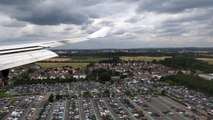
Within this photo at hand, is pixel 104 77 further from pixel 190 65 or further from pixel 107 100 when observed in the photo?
pixel 190 65

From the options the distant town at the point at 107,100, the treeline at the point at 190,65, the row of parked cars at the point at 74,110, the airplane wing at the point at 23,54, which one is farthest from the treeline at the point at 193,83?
the airplane wing at the point at 23,54

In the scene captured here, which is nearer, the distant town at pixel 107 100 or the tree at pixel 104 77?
the distant town at pixel 107 100

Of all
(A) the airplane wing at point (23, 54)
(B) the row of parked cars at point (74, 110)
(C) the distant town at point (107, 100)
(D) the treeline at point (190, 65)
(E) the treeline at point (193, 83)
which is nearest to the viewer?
(A) the airplane wing at point (23, 54)

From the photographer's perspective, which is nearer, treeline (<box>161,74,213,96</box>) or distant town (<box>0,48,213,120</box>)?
distant town (<box>0,48,213,120</box>)

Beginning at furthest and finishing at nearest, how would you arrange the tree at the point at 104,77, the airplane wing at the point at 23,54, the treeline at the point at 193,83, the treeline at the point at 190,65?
the treeline at the point at 190,65, the tree at the point at 104,77, the treeline at the point at 193,83, the airplane wing at the point at 23,54

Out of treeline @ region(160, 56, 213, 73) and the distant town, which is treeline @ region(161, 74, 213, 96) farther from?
treeline @ region(160, 56, 213, 73)

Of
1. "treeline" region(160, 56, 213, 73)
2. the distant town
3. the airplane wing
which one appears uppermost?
the airplane wing

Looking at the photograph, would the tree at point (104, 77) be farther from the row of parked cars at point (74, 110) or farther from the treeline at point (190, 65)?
the treeline at point (190, 65)

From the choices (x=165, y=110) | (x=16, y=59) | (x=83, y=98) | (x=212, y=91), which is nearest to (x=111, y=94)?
(x=83, y=98)

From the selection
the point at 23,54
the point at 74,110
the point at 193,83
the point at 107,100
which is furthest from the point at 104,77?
the point at 23,54

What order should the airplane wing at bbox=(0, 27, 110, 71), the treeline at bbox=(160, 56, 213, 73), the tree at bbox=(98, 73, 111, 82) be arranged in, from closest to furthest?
the airplane wing at bbox=(0, 27, 110, 71) < the tree at bbox=(98, 73, 111, 82) < the treeline at bbox=(160, 56, 213, 73)

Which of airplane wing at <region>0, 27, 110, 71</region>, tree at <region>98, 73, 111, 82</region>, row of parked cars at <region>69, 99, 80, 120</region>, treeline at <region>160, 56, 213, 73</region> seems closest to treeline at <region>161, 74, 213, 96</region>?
tree at <region>98, 73, 111, 82</region>

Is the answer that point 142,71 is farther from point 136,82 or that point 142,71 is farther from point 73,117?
point 73,117
